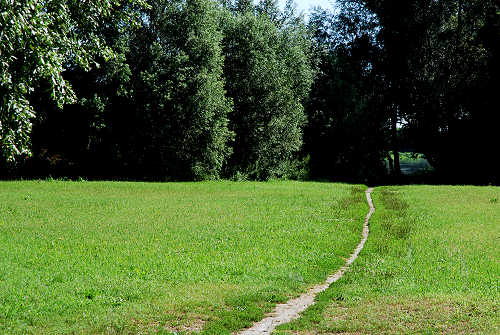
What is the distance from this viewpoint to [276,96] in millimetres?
→ 55562

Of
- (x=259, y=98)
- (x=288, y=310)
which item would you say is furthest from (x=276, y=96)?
(x=288, y=310)

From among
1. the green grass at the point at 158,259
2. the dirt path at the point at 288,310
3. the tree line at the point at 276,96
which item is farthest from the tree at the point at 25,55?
the tree line at the point at 276,96

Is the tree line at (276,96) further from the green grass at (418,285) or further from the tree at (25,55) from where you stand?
the green grass at (418,285)

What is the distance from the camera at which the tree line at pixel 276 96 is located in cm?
4806

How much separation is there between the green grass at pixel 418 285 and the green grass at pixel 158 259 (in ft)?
3.71

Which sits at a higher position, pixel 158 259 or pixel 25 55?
pixel 25 55

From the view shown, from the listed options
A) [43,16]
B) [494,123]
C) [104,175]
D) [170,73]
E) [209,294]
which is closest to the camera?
[209,294]

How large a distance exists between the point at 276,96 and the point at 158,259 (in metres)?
41.6

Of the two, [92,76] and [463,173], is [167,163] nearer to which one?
[92,76]

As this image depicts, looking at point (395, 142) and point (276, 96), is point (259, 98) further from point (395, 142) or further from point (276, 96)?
point (395, 142)

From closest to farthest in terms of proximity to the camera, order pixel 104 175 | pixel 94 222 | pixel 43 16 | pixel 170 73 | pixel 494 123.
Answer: pixel 43 16, pixel 94 222, pixel 170 73, pixel 104 175, pixel 494 123

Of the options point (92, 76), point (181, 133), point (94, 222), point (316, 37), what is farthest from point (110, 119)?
point (316, 37)

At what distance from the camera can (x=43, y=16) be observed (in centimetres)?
1430

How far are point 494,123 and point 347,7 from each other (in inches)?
996
